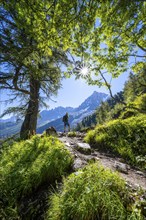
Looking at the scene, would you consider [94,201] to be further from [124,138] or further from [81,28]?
[124,138]

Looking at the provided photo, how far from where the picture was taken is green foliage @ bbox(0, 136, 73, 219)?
395 cm

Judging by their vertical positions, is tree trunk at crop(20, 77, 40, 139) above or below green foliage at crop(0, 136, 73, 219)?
above

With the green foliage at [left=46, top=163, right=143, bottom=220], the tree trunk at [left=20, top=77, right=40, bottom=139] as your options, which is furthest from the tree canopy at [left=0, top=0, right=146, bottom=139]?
the tree trunk at [left=20, top=77, right=40, bottom=139]

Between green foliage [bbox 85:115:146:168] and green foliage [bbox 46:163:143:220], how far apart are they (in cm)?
360

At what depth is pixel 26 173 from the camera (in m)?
4.38

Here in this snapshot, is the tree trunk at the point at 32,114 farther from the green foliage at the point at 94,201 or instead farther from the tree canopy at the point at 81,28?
the green foliage at the point at 94,201

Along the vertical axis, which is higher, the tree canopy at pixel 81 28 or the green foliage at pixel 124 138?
the tree canopy at pixel 81 28

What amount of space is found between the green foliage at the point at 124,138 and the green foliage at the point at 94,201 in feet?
11.8

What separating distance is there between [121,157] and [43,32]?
5.61 meters

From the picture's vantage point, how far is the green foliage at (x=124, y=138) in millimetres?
7146

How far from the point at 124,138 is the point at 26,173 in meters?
5.50

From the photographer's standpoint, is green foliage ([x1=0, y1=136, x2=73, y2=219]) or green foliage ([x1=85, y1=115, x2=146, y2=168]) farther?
green foliage ([x1=85, y1=115, x2=146, y2=168])

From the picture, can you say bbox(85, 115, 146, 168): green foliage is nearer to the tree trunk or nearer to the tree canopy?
the tree canopy

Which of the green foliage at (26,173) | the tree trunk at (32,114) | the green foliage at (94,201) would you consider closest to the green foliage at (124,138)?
the green foliage at (26,173)
